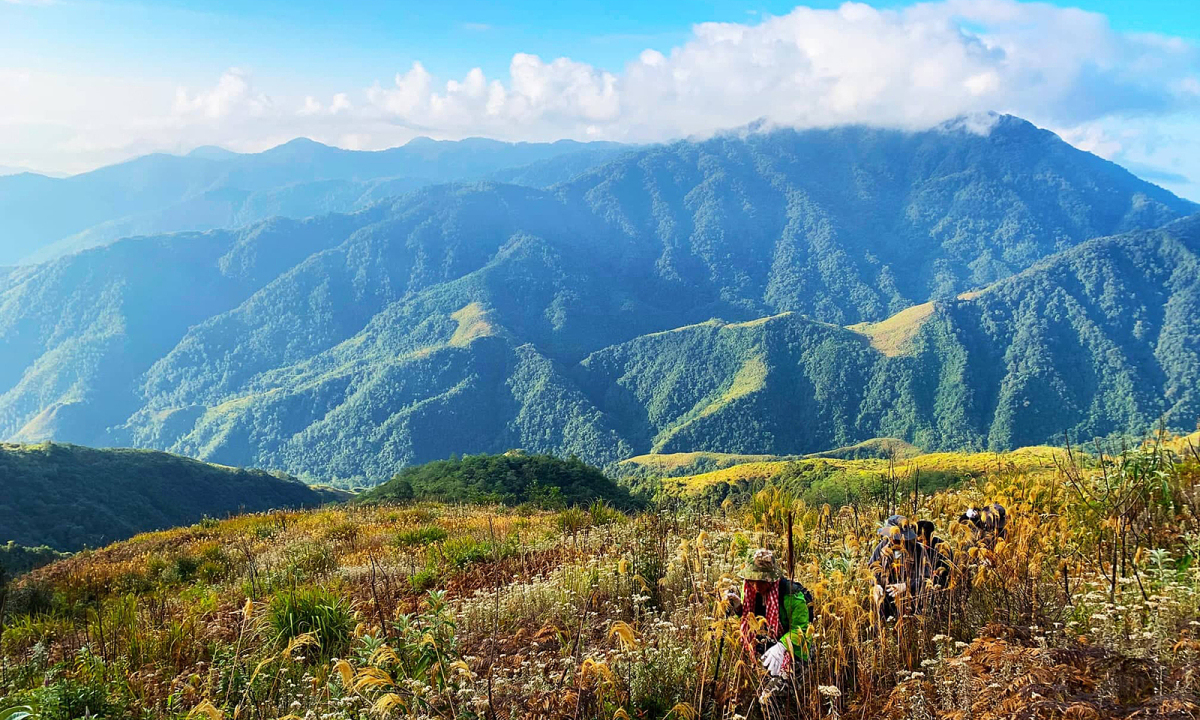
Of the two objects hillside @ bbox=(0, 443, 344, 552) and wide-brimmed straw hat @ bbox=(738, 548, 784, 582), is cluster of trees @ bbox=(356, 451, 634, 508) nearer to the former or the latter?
wide-brimmed straw hat @ bbox=(738, 548, 784, 582)

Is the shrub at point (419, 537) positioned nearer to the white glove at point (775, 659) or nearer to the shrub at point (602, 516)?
the shrub at point (602, 516)

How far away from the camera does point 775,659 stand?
3.96 meters

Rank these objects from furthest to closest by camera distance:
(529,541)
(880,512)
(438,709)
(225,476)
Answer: (225,476) < (529,541) < (880,512) < (438,709)

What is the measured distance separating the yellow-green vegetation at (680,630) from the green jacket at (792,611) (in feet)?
0.37

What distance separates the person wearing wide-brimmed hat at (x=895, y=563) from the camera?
4426mm

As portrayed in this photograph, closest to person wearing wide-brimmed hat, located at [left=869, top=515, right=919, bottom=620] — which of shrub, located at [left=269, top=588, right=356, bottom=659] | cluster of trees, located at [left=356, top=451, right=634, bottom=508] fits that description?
shrub, located at [left=269, top=588, right=356, bottom=659]

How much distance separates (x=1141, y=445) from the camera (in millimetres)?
6270

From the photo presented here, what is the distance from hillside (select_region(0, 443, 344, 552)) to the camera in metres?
61.6

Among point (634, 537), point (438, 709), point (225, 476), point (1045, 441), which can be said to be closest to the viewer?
point (438, 709)

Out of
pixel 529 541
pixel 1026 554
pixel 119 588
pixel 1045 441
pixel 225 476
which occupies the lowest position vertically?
pixel 1045 441

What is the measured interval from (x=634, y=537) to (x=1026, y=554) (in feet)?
14.0

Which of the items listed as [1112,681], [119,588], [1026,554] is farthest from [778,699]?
[119,588]

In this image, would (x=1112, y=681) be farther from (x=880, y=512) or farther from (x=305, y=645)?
(x=305, y=645)

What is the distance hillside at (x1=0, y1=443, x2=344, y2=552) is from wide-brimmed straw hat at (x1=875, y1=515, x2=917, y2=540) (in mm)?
56475
